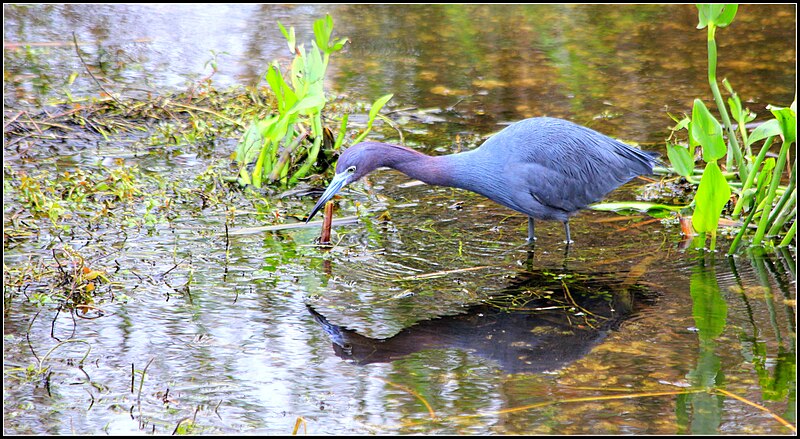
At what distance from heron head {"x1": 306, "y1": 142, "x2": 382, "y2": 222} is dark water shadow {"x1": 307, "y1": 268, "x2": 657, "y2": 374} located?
729 mm

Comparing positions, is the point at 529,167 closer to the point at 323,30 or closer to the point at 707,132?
the point at 707,132

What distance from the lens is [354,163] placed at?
4855 millimetres

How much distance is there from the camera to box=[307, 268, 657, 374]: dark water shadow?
4.06 metres

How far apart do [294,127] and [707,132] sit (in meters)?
2.72

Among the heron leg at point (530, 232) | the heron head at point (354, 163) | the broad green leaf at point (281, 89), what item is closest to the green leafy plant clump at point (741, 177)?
the heron leg at point (530, 232)

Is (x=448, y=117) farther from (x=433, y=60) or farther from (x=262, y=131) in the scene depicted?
(x=262, y=131)

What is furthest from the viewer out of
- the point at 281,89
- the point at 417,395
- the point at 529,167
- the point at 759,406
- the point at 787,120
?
the point at 281,89

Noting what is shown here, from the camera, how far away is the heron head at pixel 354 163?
15.9 ft

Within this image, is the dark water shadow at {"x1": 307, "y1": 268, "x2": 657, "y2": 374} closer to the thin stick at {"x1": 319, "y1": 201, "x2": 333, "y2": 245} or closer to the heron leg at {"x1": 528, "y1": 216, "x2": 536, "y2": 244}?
the heron leg at {"x1": 528, "y1": 216, "x2": 536, "y2": 244}

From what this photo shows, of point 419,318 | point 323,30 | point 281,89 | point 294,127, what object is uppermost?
point 323,30

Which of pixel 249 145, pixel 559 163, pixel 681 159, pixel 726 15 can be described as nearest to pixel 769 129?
pixel 681 159

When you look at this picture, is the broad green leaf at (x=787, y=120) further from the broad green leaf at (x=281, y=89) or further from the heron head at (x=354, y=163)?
the broad green leaf at (x=281, y=89)

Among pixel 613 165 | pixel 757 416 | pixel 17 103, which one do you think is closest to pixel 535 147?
pixel 613 165

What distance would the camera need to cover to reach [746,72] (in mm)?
8102
